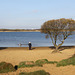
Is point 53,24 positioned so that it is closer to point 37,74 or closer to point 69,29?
point 69,29

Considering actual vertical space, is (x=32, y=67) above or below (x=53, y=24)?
below

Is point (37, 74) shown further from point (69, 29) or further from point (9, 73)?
point (69, 29)

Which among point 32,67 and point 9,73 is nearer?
point 9,73

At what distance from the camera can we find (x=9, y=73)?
9.05 m

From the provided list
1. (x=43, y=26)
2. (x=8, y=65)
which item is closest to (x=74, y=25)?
(x=43, y=26)

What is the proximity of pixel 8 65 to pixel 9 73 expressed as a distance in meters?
0.83

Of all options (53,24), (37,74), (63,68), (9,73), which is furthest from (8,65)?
(53,24)

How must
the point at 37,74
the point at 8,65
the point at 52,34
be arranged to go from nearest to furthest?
the point at 37,74, the point at 8,65, the point at 52,34

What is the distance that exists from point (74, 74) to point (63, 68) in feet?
4.49

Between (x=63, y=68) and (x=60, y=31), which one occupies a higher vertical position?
(x=60, y=31)

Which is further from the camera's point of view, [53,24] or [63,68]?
[53,24]

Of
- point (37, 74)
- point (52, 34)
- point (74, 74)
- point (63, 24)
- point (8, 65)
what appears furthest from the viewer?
point (52, 34)

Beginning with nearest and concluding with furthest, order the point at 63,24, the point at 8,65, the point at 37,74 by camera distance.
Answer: the point at 37,74
the point at 8,65
the point at 63,24

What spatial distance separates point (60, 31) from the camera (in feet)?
76.5
